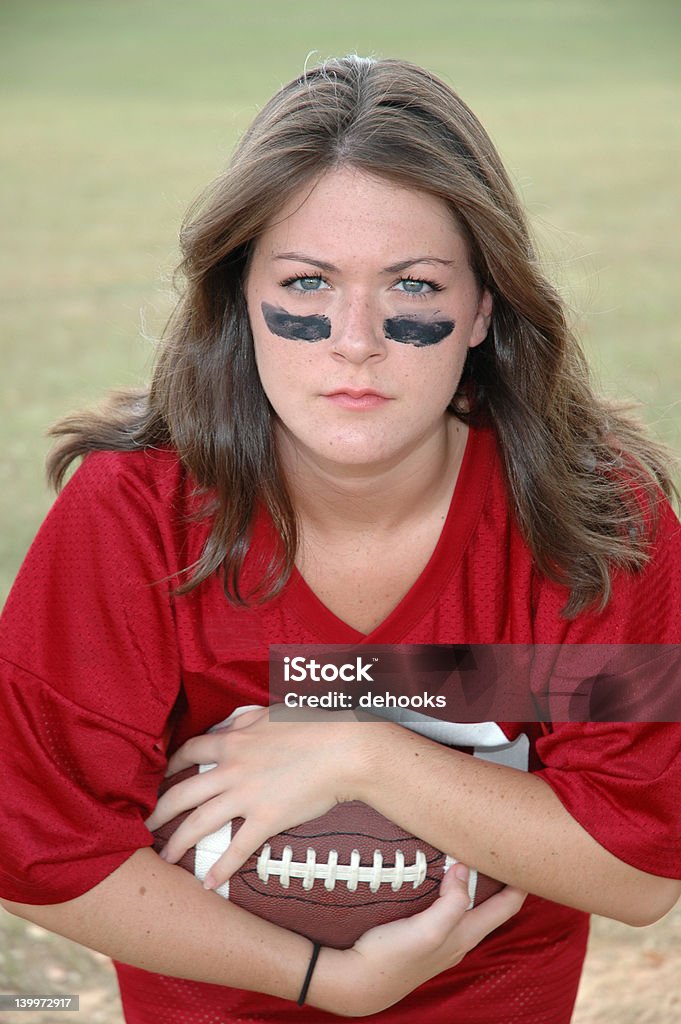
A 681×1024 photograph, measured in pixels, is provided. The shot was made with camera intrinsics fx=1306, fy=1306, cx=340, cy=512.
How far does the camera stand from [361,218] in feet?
5.34

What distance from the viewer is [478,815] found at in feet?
5.57

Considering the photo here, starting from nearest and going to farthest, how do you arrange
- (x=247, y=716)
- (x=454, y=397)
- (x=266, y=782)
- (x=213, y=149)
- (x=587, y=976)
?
(x=266, y=782) < (x=247, y=716) < (x=454, y=397) < (x=587, y=976) < (x=213, y=149)

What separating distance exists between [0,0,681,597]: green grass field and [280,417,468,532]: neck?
1.09 feet

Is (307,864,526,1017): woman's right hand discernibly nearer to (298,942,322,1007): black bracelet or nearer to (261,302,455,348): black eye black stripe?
(298,942,322,1007): black bracelet

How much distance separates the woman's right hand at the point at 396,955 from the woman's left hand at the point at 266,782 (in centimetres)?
18

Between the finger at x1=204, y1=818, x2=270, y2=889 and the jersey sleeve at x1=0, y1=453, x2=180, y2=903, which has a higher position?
the jersey sleeve at x1=0, y1=453, x2=180, y2=903

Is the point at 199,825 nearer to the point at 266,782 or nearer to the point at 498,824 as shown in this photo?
the point at 266,782

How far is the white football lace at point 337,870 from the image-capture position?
1.71 meters

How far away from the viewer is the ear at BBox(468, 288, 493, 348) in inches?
70.4

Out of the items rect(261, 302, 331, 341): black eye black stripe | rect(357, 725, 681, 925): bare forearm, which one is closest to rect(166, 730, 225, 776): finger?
rect(357, 725, 681, 925): bare forearm

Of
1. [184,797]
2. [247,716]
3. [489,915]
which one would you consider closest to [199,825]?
[184,797]

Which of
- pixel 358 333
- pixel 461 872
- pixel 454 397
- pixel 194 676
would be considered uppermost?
pixel 358 333

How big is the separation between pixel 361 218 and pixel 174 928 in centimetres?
94

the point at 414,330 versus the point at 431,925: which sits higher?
the point at 414,330
